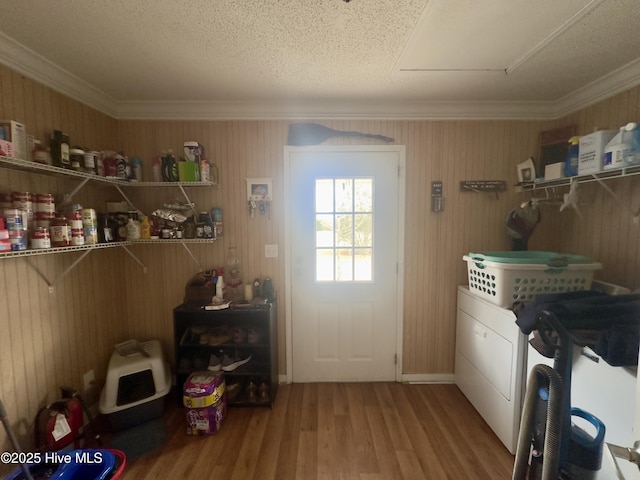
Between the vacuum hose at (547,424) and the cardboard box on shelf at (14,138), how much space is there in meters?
2.41

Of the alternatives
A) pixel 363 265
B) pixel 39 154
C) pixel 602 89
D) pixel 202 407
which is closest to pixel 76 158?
pixel 39 154

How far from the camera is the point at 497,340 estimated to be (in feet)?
5.66

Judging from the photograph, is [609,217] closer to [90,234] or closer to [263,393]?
[263,393]

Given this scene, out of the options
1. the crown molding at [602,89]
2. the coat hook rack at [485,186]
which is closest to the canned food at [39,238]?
the coat hook rack at [485,186]

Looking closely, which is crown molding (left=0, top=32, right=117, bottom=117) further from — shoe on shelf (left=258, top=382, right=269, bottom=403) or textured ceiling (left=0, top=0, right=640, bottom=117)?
shoe on shelf (left=258, top=382, right=269, bottom=403)

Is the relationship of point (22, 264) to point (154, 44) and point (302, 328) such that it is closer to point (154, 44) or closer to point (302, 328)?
point (154, 44)

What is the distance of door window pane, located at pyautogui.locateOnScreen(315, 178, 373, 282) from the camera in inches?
88.0

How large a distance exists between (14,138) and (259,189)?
133 centimetres

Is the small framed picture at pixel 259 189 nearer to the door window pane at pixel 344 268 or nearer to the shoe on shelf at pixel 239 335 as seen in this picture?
the door window pane at pixel 344 268

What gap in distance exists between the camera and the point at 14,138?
1.31 m

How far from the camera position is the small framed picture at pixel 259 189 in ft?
7.21

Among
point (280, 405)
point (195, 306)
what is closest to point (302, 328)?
point (280, 405)

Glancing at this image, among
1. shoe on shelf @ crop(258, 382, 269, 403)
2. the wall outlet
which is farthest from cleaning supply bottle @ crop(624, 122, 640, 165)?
the wall outlet

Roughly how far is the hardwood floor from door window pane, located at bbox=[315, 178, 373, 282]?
3.24 feet
